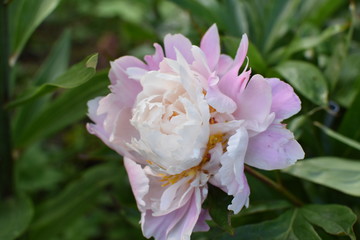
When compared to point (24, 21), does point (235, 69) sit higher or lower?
higher

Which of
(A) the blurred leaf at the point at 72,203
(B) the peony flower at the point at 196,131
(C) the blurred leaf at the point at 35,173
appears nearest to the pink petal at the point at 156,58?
(B) the peony flower at the point at 196,131

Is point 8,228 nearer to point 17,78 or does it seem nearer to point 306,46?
point 306,46

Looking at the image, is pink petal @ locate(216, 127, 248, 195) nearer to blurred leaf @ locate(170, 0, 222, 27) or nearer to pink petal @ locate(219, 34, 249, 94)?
pink petal @ locate(219, 34, 249, 94)

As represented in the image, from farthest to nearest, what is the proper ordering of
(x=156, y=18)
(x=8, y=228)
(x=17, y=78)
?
(x=17, y=78) < (x=156, y=18) < (x=8, y=228)

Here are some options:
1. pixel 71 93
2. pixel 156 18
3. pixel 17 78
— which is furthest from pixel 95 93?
pixel 17 78

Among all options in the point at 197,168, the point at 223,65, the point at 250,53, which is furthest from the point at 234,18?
the point at 197,168

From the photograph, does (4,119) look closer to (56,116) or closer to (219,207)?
(56,116)
